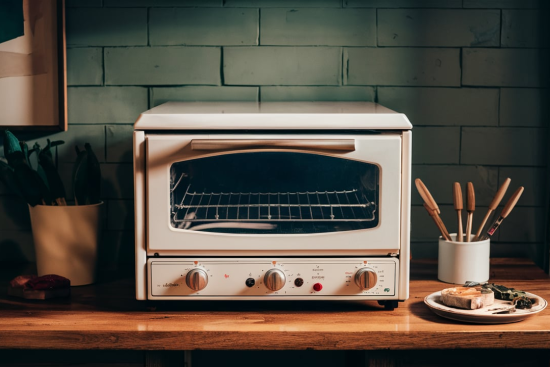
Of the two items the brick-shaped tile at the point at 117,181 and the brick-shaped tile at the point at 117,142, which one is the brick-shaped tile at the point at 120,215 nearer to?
the brick-shaped tile at the point at 117,181

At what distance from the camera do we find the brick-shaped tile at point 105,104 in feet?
6.24

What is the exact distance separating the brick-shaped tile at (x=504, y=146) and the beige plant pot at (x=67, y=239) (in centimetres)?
113

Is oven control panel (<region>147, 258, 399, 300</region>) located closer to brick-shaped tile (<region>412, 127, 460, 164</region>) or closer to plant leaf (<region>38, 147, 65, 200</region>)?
plant leaf (<region>38, 147, 65, 200</region>)

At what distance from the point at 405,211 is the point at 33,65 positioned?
3.93ft

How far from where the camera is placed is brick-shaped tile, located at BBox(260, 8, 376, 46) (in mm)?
1880

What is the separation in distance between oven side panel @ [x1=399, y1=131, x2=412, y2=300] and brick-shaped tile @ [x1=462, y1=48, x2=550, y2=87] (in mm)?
643

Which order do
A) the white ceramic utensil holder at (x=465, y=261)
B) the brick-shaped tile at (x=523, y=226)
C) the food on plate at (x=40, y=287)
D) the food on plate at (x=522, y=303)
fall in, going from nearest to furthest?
the food on plate at (x=522, y=303) → the food on plate at (x=40, y=287) → the white ceramic utensil holder at (x=465, y=261) → the brick-shaped tile at (x=523, y=226)

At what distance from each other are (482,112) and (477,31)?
0.81 feet

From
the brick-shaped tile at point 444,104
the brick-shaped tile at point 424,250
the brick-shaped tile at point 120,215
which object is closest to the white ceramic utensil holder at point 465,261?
the brick-shaped tile at point 424,250


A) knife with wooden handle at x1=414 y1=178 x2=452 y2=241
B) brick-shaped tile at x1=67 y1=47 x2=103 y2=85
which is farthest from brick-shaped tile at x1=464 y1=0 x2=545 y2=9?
brick-shaped tile at x1=67 y1=47 x2=103 y2=85

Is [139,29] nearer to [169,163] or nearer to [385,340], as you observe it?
[169,163]

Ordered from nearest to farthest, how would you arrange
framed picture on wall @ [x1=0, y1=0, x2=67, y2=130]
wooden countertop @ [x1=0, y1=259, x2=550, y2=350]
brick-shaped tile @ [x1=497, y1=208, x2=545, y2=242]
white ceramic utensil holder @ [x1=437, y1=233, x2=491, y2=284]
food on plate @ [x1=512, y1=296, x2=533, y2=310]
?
wooden countertop @ [x1=0, y1=259, x2=550, y2=350]
food on plate @ [x1=512, y1=296, x2=533, y2=310]
white ceramic utensil holder @ [x1=437, y1=233, x2=491, y2=284]
framed picture on wall @ [x1=0, y1=0, x2=67, y2=130]
brick-shaped tile @ [x1=497, y1=208, x2=545, y2=242]

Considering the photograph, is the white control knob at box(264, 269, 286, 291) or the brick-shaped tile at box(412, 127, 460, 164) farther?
the brick-shaped tile at box(412, 127, 460, 164)

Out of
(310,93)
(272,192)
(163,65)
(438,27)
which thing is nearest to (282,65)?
(310,93)
